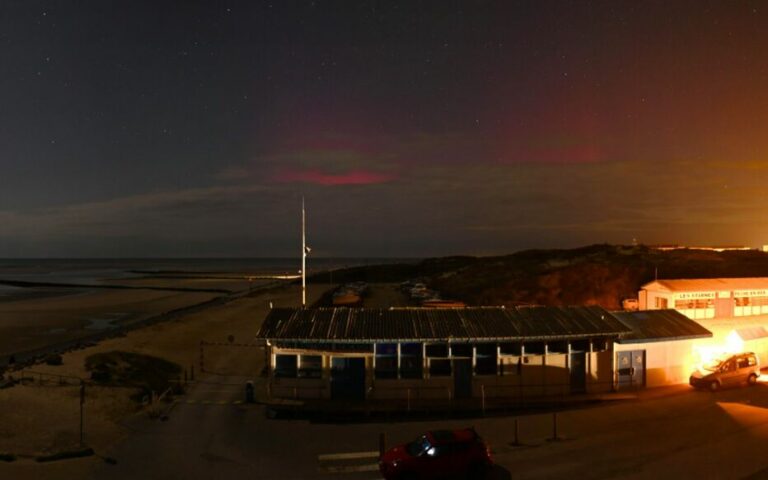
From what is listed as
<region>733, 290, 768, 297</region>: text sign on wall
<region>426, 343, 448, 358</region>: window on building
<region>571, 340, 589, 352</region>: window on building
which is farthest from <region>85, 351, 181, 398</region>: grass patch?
<region>733, 290, 768, 297</region>: text sign on wall

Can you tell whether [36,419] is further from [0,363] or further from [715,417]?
[715,417]

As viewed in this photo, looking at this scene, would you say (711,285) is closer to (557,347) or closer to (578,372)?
(578,372)

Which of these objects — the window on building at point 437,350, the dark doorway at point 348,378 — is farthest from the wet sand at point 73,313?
the window on building at point 437,350

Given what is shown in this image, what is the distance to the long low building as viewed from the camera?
22.1 m

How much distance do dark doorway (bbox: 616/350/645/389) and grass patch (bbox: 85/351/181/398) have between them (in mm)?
20860

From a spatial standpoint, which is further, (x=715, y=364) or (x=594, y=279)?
(x=594, y=279)

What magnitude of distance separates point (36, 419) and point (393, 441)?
45.3 feet

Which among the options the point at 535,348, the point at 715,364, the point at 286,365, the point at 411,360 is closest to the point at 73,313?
the point at 286,365

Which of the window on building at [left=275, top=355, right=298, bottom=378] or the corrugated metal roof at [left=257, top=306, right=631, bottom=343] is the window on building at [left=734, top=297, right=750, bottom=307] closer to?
the corrugated metal roof at [left=257, top=306, right=631, bottom=343]


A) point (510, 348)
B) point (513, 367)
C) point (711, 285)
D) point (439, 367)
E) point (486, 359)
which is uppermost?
point (711, 285)

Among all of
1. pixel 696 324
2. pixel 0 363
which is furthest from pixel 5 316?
pixel 696 324

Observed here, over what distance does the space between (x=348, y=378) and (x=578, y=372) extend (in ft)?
32.5

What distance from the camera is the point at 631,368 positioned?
24.5m

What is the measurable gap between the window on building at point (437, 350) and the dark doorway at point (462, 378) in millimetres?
555
